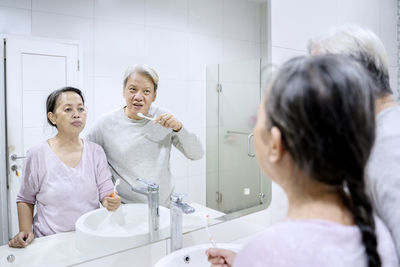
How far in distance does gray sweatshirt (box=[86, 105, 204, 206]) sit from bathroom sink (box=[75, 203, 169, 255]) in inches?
1.6

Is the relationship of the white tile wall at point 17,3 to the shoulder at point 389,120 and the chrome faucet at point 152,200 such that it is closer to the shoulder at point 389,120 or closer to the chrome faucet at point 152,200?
the chrome faucet at point 152,200

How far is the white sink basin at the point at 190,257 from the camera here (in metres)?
0.98

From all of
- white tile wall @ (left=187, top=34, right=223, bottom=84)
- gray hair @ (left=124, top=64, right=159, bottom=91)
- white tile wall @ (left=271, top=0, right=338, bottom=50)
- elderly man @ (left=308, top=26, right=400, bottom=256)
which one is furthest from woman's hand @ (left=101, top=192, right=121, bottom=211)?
white tile wall @ (left=271, top=0, right=338, bottom=50)

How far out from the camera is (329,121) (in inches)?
17.7

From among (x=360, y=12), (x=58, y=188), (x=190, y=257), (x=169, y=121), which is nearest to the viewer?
(x=58, y=188)

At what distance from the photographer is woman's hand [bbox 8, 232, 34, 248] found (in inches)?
34.5

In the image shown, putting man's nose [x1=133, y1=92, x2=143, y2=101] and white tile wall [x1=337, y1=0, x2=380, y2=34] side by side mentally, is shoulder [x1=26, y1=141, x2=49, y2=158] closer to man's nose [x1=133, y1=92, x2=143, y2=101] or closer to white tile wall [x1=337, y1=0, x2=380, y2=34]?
man's nose [x1=133, y1=92, x2=143, y2=101]

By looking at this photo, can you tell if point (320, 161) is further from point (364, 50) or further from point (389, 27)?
point (389, 27)

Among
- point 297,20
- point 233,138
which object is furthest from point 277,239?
point 297,20

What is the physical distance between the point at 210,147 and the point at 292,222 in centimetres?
80

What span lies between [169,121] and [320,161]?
75cm

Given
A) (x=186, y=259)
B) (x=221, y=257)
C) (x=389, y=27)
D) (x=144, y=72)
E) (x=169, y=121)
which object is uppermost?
(x=389, y=27)

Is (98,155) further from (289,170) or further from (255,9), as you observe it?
(255,9)

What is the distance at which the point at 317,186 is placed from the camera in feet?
1.66
